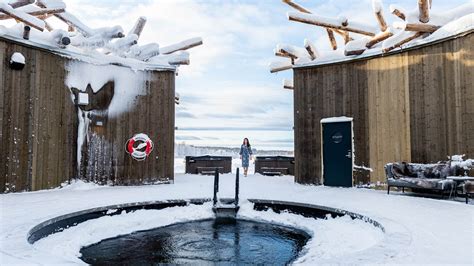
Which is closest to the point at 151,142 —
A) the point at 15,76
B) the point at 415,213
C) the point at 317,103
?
the point at 15,76

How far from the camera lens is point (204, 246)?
5199 mm

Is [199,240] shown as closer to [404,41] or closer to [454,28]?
[404,41]

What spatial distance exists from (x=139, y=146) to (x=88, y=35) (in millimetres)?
3693

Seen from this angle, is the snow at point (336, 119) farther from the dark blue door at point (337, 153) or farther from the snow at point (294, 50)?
the snow at point (294, 50)

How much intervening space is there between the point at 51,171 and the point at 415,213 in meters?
8.74

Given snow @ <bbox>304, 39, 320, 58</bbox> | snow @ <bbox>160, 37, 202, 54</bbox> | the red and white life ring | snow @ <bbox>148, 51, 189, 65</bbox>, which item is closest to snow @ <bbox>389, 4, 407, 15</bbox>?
snow @ <bbox>304, 39, 320, 58</bbox>

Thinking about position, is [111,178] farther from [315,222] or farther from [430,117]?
[430,117]

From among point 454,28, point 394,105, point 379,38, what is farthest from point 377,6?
point 394,105

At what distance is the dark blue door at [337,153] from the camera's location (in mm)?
10391

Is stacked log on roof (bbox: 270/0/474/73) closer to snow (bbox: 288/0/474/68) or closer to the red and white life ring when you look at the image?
snow (bbox: 288/0/474/68)

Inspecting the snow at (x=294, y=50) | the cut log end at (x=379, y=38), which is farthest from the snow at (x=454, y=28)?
the snow at (x=294, y=50)

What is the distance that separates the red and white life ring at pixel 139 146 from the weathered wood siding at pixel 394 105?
495 centimetres

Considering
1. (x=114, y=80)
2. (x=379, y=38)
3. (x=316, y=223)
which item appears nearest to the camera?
(x=316, y=223)

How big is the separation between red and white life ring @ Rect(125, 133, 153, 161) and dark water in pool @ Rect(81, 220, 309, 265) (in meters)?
4.74
